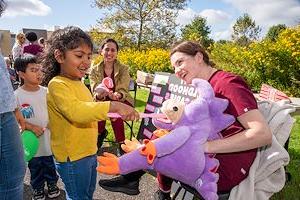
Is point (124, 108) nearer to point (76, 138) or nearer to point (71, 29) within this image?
point (76, 138)

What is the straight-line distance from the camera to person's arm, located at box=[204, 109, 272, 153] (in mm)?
1990

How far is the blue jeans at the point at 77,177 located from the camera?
2314 mm

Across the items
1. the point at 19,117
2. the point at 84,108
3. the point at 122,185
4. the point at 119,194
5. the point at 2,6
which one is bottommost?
the point at 119,194

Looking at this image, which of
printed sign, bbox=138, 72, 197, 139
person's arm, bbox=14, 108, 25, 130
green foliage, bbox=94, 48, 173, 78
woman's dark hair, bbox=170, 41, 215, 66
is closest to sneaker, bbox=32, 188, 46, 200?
person's arm, bbox=14, 108, 25, 130

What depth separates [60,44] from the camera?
7.72ft

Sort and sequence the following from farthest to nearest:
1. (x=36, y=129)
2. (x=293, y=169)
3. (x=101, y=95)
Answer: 1. (x=101, y=95)
2. (x=293, y=169)
3. (x=36, y=129)

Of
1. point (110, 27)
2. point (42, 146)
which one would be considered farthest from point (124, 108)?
point (110, 27)

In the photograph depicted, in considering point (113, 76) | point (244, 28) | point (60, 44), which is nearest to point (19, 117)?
point (60, 44)

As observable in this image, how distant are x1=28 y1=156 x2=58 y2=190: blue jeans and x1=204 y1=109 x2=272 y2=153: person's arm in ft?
6.67

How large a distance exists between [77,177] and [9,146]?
62 centimetres

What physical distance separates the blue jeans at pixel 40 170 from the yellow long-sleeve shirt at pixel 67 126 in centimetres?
116

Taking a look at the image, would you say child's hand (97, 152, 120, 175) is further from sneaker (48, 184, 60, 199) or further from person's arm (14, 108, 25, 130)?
sneaker (48, 184, 60, 199)

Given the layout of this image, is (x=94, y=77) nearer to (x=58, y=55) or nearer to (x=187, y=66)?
(x=58, y=55)

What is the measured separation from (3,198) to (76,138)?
0.62 m
